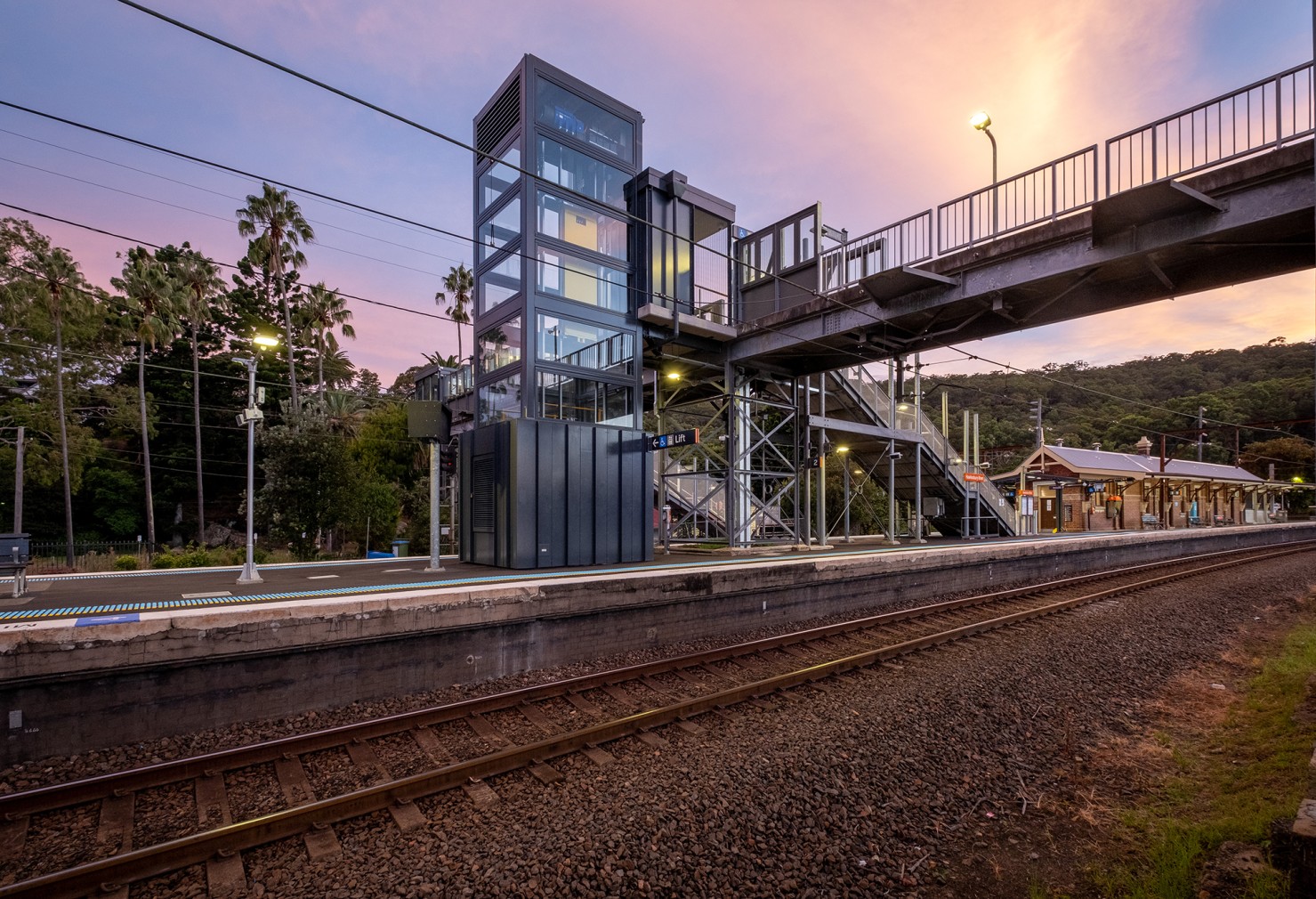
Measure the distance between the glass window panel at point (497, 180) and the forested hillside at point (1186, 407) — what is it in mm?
52097

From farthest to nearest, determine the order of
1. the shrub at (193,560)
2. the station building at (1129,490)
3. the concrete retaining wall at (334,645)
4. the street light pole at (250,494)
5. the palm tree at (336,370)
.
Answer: the palm tree at (336,370)
the station building at (1129,490)
the shrub at (193,560)
the street light pole at (250,494)
the concrete retaining wall at (334,645)

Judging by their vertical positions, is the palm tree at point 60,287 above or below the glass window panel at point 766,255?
above

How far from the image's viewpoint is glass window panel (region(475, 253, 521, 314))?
50.6 ft

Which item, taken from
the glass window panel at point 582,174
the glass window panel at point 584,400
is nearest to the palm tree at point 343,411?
the glass window panel at point 584,400

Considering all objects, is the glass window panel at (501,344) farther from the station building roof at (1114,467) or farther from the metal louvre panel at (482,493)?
the station building roof at (1114,467)

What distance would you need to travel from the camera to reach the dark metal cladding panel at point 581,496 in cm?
1478

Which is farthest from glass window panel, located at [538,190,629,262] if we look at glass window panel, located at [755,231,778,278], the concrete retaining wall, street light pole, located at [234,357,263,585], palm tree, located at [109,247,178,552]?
palm tree, located at [109,247,178,552]

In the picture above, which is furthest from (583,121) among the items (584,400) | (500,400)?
(500,400)

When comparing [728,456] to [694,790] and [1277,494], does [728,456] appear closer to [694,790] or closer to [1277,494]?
[694,790]

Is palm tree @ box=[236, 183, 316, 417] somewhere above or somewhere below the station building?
above

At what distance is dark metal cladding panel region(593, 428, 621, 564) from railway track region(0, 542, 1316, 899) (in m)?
6.55

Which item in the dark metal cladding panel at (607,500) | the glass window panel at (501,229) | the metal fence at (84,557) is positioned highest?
the glass window panel at (501,229)

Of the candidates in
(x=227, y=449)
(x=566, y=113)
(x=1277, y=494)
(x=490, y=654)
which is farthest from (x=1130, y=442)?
(x=227, y=449)

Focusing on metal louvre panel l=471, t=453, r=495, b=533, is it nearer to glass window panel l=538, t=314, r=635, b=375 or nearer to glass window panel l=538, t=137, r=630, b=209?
glass window panel l=538, t=314, r=635, b=375
